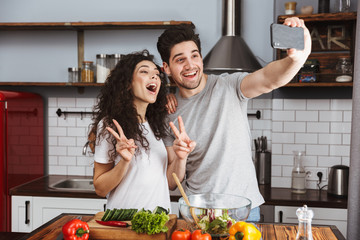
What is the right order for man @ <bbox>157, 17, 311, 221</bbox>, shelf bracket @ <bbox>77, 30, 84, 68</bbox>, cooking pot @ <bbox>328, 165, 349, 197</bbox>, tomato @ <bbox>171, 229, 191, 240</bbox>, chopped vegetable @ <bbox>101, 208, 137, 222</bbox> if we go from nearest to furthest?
tomato @ <bbox>171, 229, 191, 240</bbox> → chopped vegetable @ <bbox>101, 208, 137, 222</bbox> → man @ <bbox>157, 17, 311, 221</bbox> → cooking pot @ <bbox>328, 165, 349, 197</bbox> → shelf bracket @ <bbox>77, 30, 84, 68</bbox>

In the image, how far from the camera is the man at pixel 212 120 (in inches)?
83.1

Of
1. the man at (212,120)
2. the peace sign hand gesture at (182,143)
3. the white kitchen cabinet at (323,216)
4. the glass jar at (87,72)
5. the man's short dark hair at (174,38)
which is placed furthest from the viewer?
the glass jar at (87,72)

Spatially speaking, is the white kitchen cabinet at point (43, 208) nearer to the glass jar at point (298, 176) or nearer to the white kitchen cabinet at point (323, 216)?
the white kitchen cabinet at point (323, 216)

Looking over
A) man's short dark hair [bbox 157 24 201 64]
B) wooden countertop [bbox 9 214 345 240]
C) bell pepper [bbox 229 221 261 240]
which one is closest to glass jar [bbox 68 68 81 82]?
man's short dark hair [bbox 157 24 201 64]

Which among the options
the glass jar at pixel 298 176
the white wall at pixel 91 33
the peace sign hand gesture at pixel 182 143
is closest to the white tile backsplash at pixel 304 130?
the glass jar at pixel 298 176

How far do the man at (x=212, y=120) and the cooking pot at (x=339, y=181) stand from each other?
4.37 feet

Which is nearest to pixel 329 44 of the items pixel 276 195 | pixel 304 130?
pixel 304 130

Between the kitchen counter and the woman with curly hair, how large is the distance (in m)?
1.22

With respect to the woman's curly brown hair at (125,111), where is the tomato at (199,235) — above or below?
below

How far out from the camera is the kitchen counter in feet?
10.3

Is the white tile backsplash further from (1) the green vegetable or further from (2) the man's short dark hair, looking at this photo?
(1) the green vegetable

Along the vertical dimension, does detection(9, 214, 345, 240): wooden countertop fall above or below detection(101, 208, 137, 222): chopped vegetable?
below

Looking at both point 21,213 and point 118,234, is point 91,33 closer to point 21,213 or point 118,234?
point 21,213

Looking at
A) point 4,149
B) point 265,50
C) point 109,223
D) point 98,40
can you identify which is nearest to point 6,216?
point 4,149
